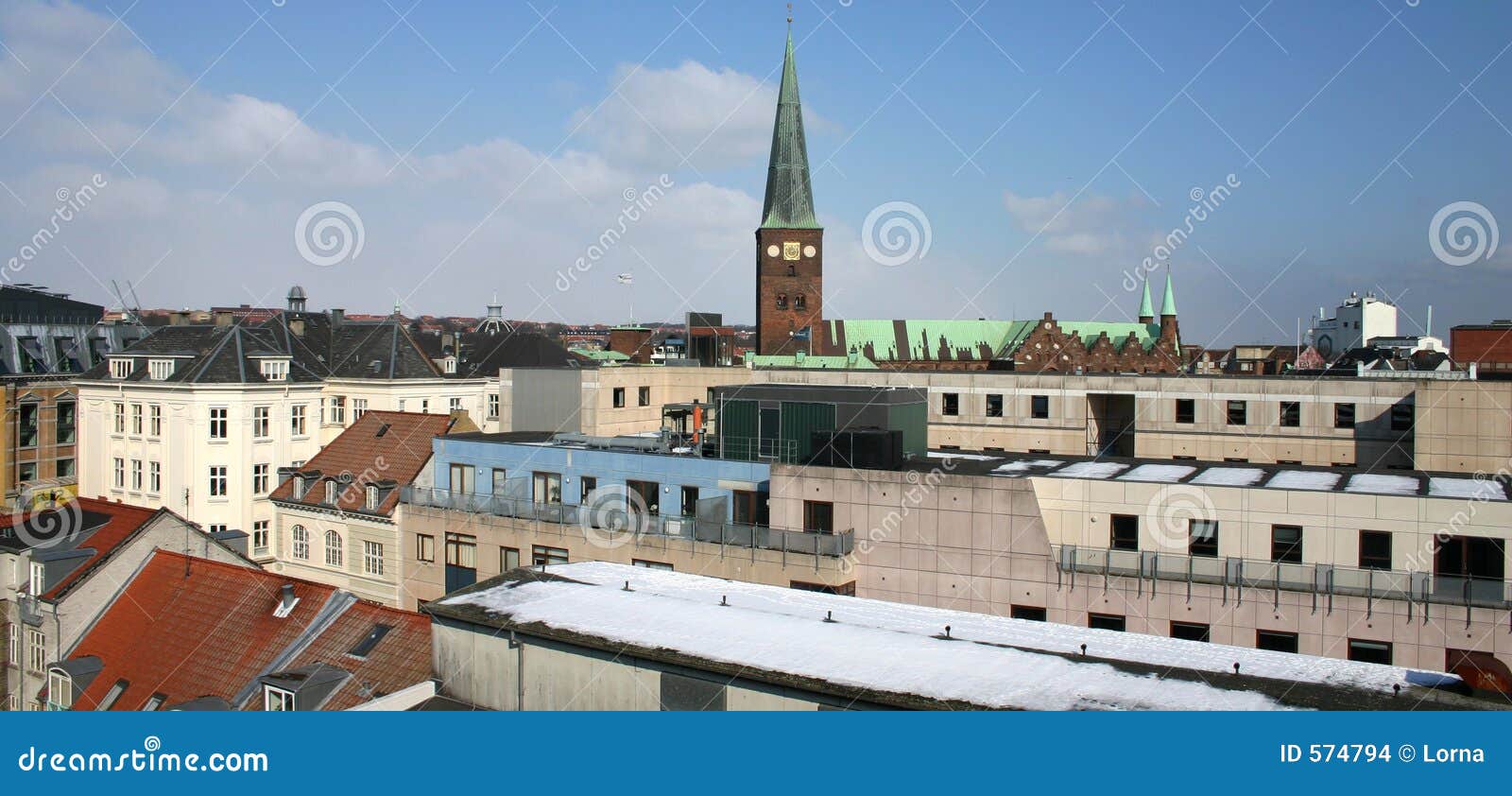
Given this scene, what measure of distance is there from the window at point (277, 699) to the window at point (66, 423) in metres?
45.4

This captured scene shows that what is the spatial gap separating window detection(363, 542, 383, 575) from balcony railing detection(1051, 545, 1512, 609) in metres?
25.3

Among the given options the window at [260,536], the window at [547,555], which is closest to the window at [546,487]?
the window at [547,555]

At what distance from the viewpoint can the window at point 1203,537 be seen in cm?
2423

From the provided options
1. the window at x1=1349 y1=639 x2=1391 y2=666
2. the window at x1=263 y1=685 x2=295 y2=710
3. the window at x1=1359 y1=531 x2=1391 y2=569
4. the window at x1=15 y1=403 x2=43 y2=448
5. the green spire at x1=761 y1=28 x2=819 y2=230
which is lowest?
the window at x1=263 y1=685 x2=295 y2=710

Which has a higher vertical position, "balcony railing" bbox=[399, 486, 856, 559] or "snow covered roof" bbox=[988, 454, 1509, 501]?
"snow covered roof" bbox=[988, 454, 1509, 501]

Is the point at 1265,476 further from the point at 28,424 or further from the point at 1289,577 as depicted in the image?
the point at 28,424

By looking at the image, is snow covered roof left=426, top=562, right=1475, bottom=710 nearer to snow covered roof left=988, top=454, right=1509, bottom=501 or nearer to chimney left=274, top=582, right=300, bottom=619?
snow covered roof left=988, top=454, right=1509, bottom=501

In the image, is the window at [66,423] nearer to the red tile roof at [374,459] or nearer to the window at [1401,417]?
the red tile roof at [374,459]

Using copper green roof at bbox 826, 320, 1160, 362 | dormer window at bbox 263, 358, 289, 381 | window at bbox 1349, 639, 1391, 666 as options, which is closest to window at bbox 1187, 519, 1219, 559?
window at bbox 1349, 639, 1391, 666

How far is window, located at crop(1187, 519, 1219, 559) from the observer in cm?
2423

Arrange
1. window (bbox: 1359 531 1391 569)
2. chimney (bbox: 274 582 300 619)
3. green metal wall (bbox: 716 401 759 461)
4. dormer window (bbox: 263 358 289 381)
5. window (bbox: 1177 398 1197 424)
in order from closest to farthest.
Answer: window (bbox: 1359 531 1391 569)
chimney (bbox: 274 582 300 619)
green metal wall (bbox: 716 401 759 461)
window (bbox: 1177 398 1197 424)
dormer window (bbox: 263 358 289 381)

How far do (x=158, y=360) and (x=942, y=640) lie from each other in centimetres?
4775

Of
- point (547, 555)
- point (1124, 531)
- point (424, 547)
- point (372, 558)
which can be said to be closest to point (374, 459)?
point (372, 558)

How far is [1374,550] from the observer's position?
74.8 feet
